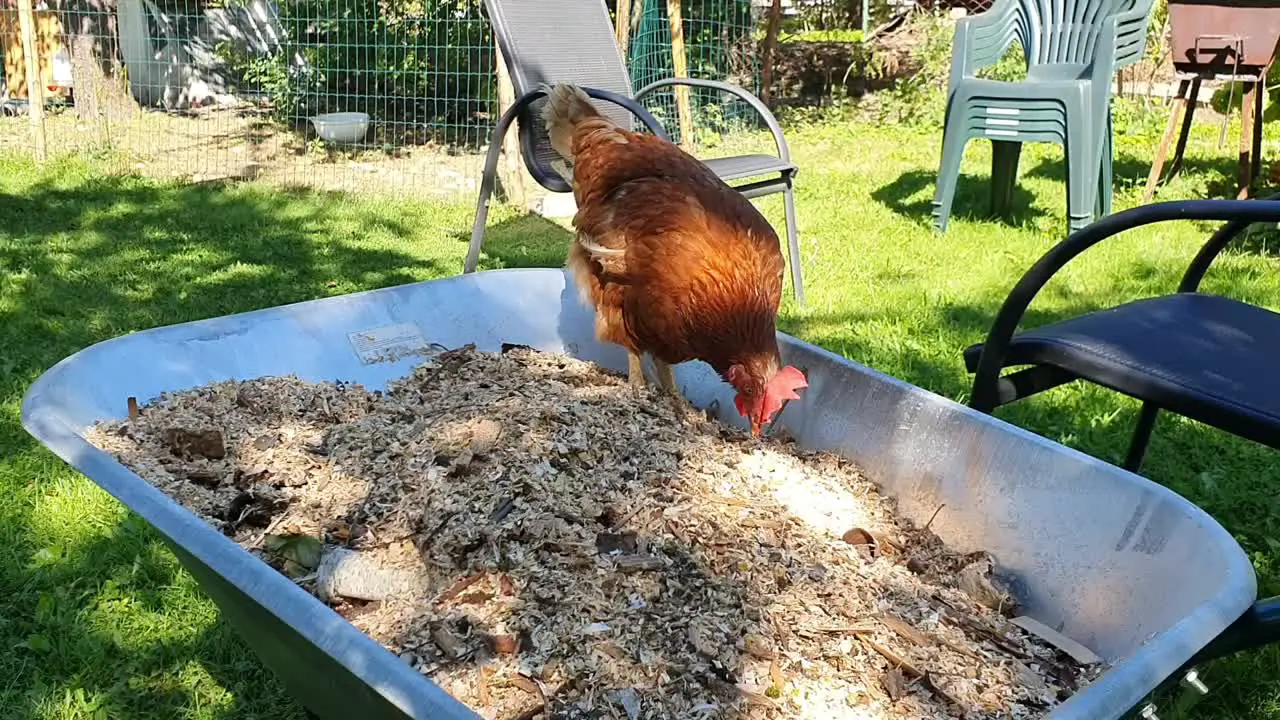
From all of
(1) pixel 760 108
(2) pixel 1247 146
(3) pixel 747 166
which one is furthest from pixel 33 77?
(2) pixel 1247 146

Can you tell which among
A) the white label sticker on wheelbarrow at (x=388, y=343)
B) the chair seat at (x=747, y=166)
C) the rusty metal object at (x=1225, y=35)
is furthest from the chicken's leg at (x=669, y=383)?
the rusty metal object at (x=1225, y=35)

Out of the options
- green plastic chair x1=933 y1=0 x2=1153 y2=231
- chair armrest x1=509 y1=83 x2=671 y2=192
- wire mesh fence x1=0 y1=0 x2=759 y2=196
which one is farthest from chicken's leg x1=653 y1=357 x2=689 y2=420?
wire mesh fence x1=0 y1=0 x2=759 y2=196

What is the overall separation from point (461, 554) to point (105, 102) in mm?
6797

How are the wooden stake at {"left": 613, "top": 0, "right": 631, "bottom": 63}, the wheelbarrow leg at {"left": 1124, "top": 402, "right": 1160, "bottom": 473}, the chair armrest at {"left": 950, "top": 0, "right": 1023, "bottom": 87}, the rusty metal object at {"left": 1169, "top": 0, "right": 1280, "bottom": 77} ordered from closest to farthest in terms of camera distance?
the wheelbarrow leg at {"left": 1124, "top": 402, "right": 1160, "bottom": 473}, the rusty metal object at {"left": 1169, "top": 0, "right": 1280, "bottom": 77}, the chair armrest at {"left": 950, "top": 0, "right": 1023, "bottom": 87}, the wooden stake at {"left": 613, "top": 0, "right": 631, "bottom": 63}

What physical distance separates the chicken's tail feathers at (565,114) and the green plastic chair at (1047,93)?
101 inches

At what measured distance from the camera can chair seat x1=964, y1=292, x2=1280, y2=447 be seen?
1.65 meters

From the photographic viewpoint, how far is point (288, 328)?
2.49 m

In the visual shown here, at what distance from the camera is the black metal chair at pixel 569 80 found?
3754mm

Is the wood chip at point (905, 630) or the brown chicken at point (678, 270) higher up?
the brown chicken at point (678, 270)

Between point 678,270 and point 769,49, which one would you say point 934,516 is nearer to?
point 678,270

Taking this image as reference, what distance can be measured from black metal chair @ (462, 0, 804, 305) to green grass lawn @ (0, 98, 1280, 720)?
0.57 meters

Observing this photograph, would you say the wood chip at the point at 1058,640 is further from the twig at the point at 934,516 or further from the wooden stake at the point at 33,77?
the wooden stake at the point at 33,77

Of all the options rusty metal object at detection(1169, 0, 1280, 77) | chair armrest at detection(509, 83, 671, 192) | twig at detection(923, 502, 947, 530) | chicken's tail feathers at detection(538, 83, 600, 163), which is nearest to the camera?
twig at detection(923, 502, 947, 530)

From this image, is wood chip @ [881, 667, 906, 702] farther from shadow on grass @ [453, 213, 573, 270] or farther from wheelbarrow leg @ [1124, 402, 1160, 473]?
shadow on grass @ [453, 213, 573, 270]
